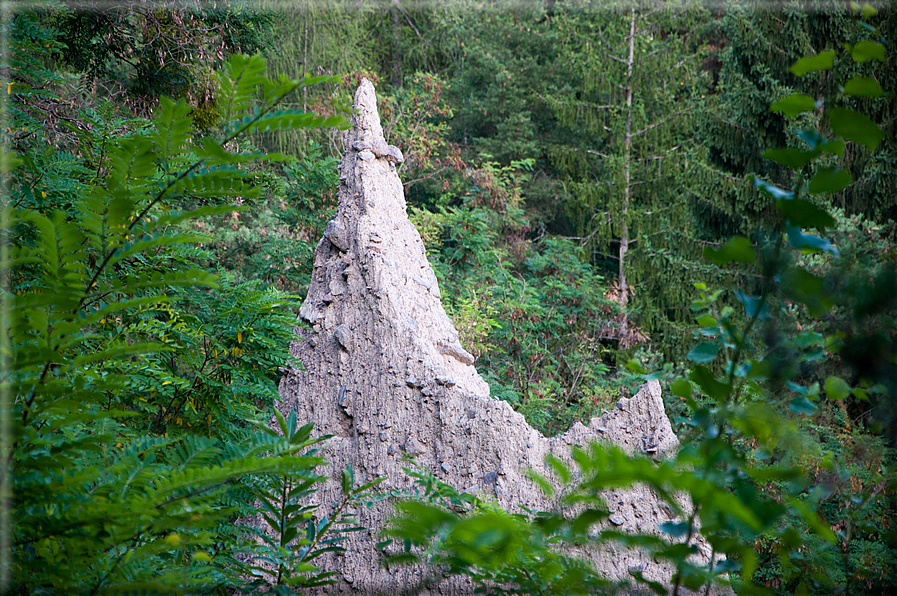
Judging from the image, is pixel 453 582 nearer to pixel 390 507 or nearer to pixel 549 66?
A: pixel 390 507

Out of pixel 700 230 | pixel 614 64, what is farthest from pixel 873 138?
pixel 614 64

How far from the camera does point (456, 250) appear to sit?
8.65 metres

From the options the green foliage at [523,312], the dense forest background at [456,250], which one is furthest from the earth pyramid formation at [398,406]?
the green foliage at [523,312]

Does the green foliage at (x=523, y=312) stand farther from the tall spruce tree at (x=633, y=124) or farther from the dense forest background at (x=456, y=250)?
the tall spruce tree at (x=633, y=124)

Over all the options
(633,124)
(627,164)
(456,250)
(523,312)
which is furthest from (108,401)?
(633,124)

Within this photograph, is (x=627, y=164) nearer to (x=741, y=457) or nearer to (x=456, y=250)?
(x=456, y=250)

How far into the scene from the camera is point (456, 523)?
656 millimetres

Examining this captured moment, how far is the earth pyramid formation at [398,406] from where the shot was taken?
8.27 feet

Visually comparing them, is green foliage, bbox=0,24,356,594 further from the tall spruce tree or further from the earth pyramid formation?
the tall spruce tree

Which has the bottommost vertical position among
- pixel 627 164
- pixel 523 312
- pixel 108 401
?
pixel 108 401

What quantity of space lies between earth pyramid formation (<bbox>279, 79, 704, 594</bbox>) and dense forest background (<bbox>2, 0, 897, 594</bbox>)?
320mm

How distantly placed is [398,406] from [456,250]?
604 centimetres

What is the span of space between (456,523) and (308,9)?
11.0m

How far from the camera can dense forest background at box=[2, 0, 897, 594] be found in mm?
891
